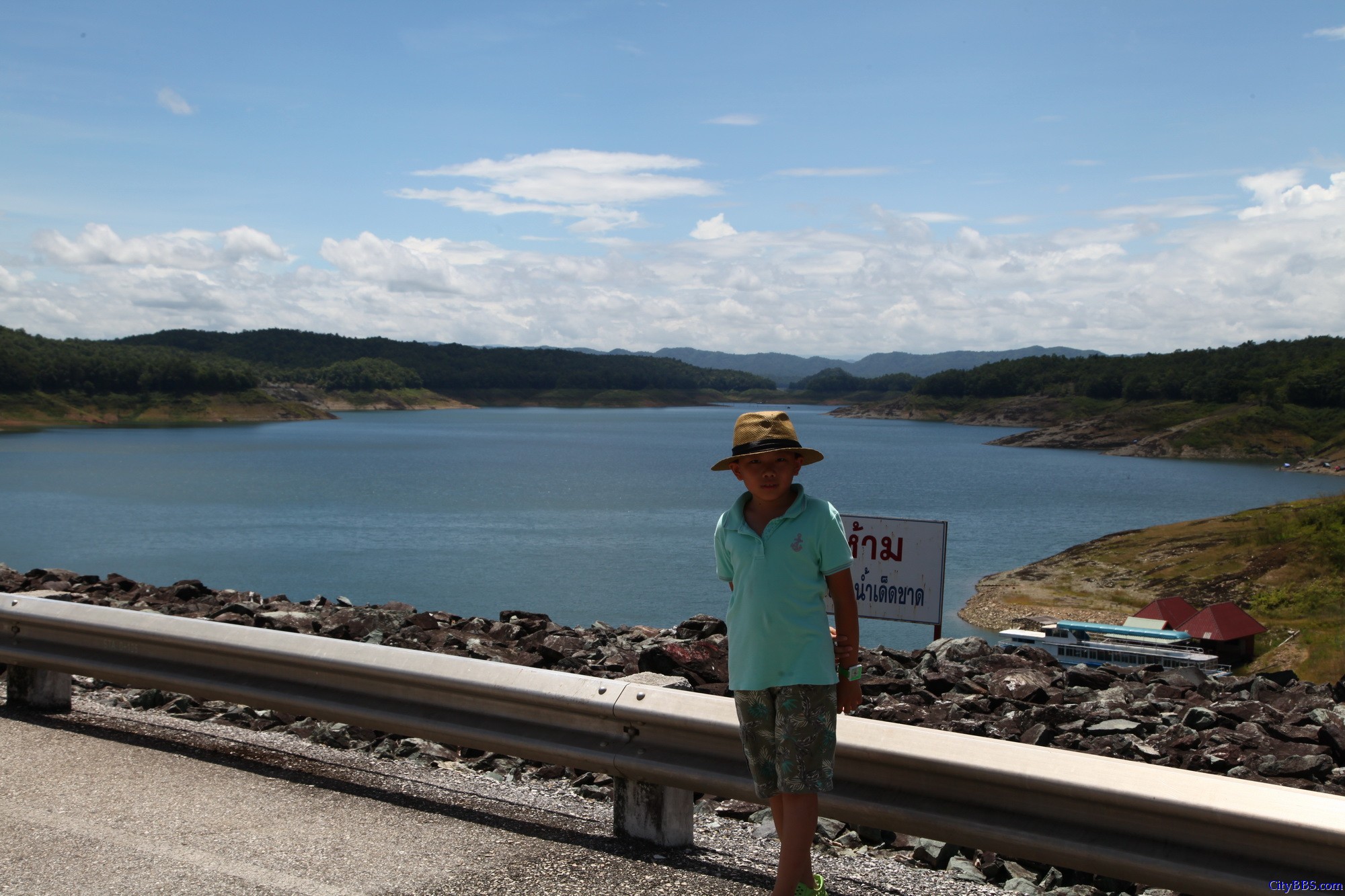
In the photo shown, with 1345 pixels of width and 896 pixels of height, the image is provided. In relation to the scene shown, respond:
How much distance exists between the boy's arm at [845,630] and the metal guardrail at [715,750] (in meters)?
0.24

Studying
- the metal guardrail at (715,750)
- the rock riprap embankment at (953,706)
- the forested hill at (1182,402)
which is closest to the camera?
the metal guardrail at (715,750)

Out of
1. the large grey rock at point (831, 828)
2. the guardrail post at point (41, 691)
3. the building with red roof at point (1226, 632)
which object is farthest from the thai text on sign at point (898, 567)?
the building with red roof at point (1226, 632)

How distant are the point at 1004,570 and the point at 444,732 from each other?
140ft

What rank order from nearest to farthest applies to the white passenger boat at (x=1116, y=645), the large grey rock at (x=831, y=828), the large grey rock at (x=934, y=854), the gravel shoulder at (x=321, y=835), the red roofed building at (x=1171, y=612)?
1. the gravel shoulder at (x=321, y=835)
2. the large grey rock at (x=934, y=854)
3. the large grey rock at (x=831, y=828)
4. the white passenger boat at (x=1116, y=645)
5. the red roofed building at (x=1171, y=612)

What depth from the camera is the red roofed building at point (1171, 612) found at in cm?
2795

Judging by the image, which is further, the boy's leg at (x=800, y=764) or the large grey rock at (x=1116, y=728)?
the large grey rock at (x=1116, y=728)

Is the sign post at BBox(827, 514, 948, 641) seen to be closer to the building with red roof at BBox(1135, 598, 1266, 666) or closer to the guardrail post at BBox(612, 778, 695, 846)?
the guardrail post at BBox(612, 778, 695, 846)

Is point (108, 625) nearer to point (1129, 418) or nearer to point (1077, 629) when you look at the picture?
point (1077, 629)

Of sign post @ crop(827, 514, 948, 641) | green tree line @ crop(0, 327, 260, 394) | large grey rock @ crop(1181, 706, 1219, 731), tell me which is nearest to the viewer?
large grey rock @ crop(1181, 706, 1219, 731)

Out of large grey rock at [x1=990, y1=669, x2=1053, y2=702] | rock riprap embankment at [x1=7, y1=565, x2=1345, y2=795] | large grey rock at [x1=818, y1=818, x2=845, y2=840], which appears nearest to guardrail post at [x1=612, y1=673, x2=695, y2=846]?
large grey rock at [x1=818, y1=818, x2=845, y2=840]

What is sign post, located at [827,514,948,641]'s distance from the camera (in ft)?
26.1

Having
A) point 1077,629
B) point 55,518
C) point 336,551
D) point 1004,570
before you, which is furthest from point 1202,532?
point 55,518

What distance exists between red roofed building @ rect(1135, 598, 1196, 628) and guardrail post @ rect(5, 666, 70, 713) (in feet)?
88.2

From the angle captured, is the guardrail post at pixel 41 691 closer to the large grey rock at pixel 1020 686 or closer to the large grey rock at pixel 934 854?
the large grey rock at pixel 934 854
